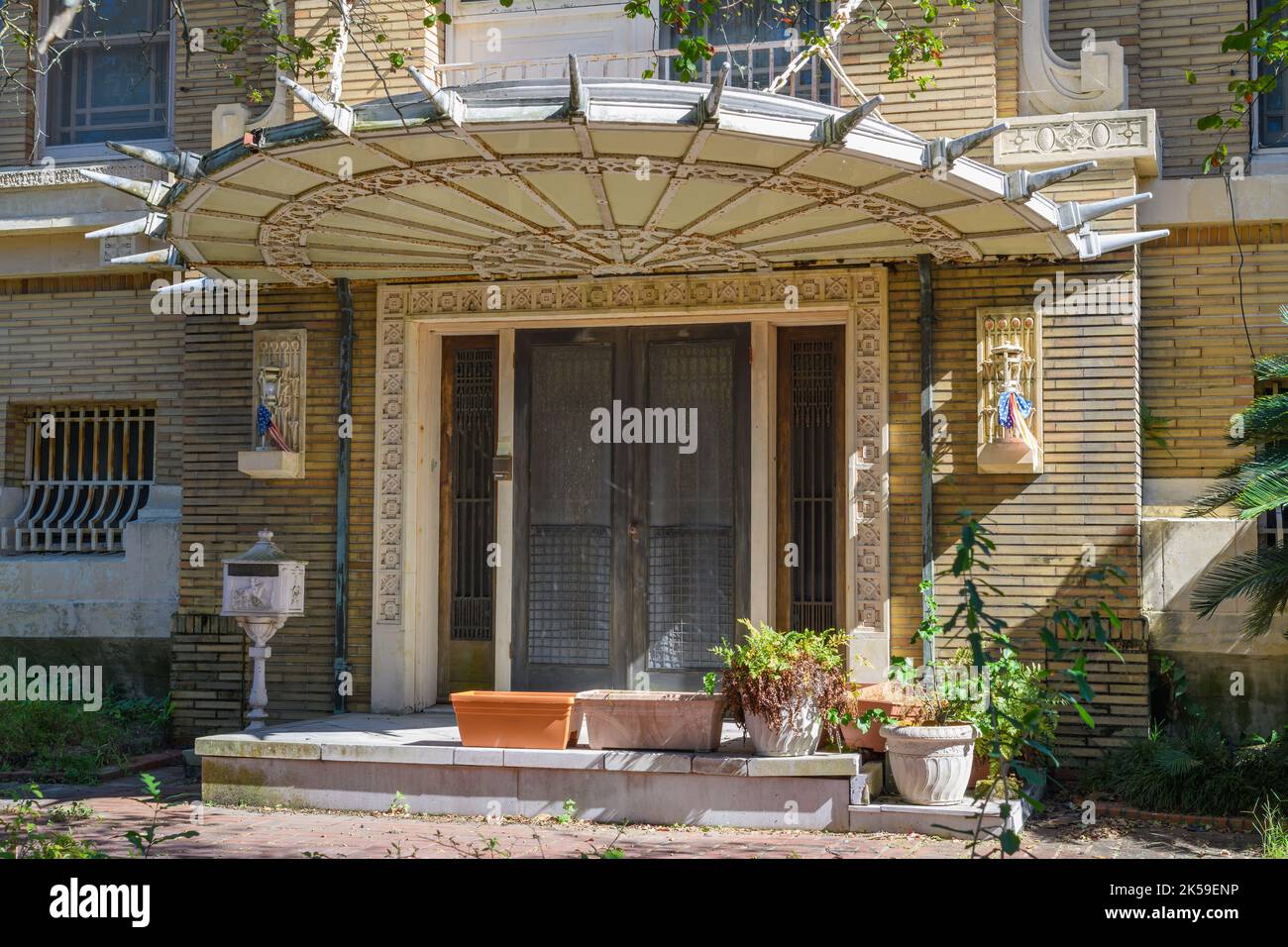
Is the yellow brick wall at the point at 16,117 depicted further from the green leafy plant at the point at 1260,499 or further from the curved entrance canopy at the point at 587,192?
the green leafy plant at the point at 1260,499

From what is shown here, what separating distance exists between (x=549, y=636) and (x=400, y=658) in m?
1.24

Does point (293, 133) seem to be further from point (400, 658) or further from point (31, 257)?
point (31, 257)

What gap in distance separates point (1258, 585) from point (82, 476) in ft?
34.2

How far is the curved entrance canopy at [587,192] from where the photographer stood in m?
7.74

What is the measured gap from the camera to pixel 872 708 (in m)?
9.30

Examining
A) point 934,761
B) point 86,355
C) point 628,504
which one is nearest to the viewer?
point 934,761

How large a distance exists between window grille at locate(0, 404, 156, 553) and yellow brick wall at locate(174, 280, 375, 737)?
141 cm

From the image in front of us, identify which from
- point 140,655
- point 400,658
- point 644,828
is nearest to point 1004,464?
point 644,828

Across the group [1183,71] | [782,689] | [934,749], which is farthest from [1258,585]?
[1183,71]

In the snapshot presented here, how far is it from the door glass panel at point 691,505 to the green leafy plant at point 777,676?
2.21m

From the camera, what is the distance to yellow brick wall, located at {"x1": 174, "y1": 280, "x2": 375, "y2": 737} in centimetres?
1162

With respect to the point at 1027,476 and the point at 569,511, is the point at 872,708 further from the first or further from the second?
the point at 569,511

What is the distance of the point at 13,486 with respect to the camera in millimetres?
13398

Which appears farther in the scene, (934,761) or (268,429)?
(268,429)
